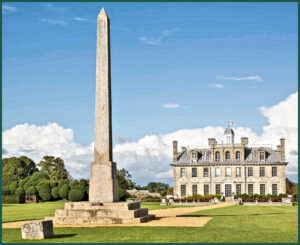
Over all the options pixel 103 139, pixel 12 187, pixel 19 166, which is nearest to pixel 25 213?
pixel 103 139

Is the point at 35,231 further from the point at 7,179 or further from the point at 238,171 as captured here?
the point at 238,171

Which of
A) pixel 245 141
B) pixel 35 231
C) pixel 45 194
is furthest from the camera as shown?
pixel 245 141

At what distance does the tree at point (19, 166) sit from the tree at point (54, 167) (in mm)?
6490

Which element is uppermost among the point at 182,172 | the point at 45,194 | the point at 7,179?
the point at 182,172

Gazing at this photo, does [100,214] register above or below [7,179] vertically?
above

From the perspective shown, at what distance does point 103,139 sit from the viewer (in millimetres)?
20391

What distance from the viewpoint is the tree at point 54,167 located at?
7312 centimetres

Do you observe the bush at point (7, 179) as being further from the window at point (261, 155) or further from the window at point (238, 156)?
the window at point (261, 155)

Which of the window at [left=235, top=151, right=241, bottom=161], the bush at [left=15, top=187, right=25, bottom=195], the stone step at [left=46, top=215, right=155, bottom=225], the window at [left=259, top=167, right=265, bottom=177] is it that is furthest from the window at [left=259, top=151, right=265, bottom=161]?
the stone step at [left=46, top=215, right=155, bottom=225]

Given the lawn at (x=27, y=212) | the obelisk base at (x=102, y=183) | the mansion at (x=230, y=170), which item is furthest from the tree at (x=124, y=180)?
the obelisk base at (x=102, y=183)

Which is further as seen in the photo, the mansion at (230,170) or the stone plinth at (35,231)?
the mansion at (230,170)

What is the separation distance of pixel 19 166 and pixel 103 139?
6833 centimetres

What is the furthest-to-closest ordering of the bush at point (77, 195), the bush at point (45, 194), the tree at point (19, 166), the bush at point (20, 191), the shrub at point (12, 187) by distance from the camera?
1. the tree at point (19, 166)
2. the shrub at point (12, 187)
3. the bush at point (20, 191)
4. the bush at point (45, 194)
5. the bush at point (77, 195)

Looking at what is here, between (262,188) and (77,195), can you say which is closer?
(77,195)
